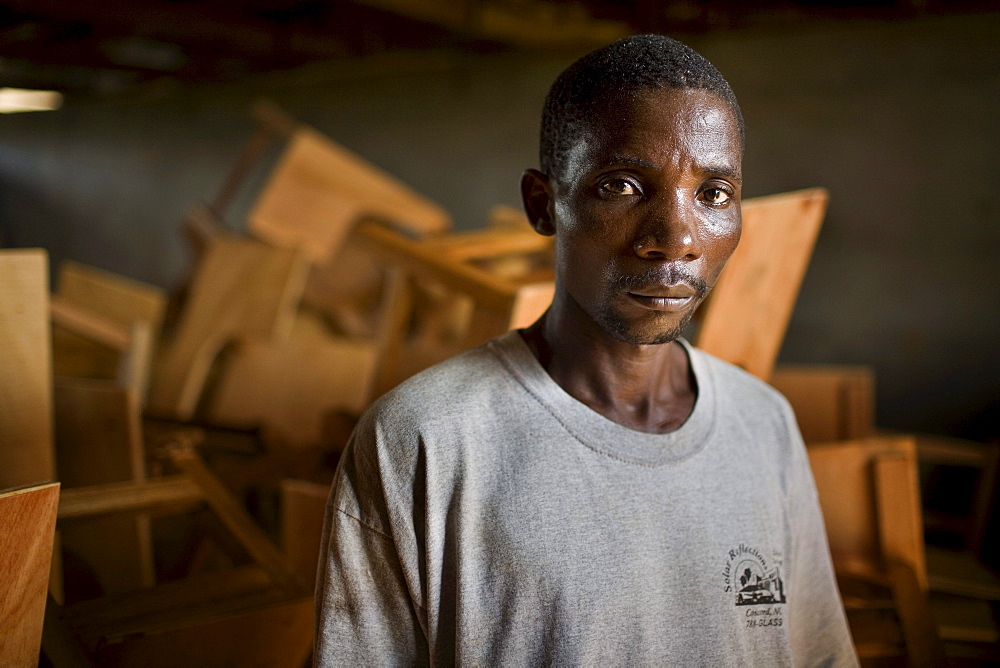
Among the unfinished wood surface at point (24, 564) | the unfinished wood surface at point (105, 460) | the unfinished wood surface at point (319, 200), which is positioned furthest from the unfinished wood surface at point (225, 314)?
the unfinished wood surface at point (24, 564)

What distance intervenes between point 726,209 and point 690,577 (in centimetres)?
49

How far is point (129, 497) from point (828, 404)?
7.20 ft

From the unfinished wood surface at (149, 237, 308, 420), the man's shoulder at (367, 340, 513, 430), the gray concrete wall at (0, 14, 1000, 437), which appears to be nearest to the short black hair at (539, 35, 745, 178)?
the man's shoulder at (367, 340, 513, 430)

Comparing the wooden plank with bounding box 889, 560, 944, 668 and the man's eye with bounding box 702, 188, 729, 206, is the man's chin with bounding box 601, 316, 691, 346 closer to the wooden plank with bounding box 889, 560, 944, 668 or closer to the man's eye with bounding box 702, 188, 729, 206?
the man's eye with bounding box 702, 188, 729, 206

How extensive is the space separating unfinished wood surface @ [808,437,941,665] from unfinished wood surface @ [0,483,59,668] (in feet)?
5.44

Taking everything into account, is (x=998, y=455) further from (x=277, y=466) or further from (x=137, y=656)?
(x=137, y=656)

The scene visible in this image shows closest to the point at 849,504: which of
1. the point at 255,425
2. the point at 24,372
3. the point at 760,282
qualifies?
the point at 760,282

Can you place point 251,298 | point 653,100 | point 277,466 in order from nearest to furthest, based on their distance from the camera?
point 653,100
point 277,466
point 251,298

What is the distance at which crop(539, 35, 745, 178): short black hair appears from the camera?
1.00 metres

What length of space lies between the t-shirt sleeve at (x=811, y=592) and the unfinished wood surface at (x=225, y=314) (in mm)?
2332

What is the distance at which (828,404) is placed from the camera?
274 centimetres

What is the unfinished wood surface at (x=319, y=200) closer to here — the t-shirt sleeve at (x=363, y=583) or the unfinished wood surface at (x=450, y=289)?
the unfinished wood surface at (x=450, y=289)

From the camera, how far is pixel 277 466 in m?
2.46

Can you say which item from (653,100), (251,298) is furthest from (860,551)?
(251,298)
